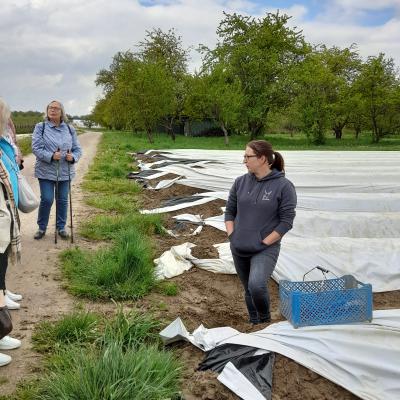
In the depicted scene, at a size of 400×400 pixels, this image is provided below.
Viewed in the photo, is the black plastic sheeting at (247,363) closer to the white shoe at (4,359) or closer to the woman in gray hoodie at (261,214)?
the woman in gray hoodie at (261,214)

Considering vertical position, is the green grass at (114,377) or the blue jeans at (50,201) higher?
the blue jeans at (50,201)

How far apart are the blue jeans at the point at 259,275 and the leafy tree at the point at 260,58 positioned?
100 feet

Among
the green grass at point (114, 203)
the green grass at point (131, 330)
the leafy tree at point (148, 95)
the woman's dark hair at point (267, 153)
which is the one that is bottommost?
the green grass at point (131, 330)

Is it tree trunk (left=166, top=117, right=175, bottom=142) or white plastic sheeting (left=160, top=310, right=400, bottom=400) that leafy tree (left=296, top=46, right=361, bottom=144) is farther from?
white plastic sheeting (left=160, top=310, right=400, bottom=400)

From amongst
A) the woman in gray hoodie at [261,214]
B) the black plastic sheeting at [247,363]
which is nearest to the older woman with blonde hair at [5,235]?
the black plastic sheeting at [247,363]

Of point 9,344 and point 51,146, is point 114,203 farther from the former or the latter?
point 9,344

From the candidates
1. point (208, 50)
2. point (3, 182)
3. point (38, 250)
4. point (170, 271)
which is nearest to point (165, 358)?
point (3, 182)

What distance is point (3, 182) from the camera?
3.16 m

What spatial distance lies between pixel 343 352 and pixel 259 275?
80cm

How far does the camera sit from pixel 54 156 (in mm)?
5887

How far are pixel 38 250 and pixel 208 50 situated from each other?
33.4 metres

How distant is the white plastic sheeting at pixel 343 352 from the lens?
2961mm

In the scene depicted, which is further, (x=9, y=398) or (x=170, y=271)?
(x=170, y=271)

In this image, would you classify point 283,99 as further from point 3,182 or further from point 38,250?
point 3,182
